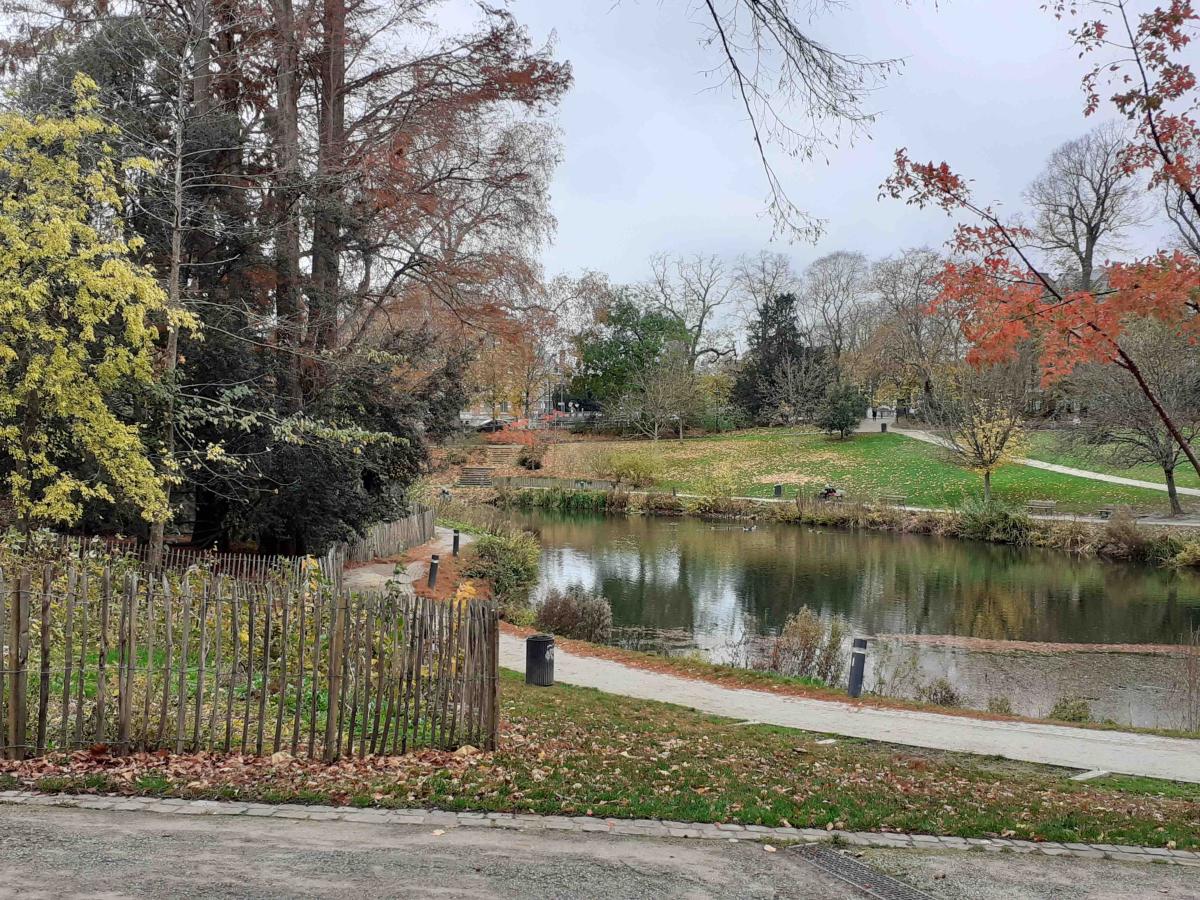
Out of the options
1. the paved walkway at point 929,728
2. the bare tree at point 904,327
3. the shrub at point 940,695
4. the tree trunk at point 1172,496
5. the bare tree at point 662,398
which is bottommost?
the shrub at point 940,695

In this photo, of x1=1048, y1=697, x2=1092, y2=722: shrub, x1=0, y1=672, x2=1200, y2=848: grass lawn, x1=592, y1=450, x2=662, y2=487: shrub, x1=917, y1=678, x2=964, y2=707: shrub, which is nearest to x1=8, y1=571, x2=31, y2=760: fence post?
x1=0, y1=672, x2=1200, y2=848: grass lawn

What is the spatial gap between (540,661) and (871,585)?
15468 millimetres

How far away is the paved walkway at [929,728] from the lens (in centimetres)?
941

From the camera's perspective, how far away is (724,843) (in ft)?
18.4

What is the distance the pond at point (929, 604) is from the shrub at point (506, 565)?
631 millimetres

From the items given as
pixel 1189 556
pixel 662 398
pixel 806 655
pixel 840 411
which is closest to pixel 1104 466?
pixel 1189 556

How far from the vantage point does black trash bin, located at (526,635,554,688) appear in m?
12.0

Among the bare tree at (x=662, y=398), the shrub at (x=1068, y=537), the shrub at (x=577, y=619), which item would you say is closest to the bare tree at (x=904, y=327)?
the bare tree at (x=662, y=398)

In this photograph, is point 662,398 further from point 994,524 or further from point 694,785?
point 694,785

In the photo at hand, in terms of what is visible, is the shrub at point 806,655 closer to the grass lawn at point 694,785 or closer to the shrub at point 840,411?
the grass lawn at point 694,785

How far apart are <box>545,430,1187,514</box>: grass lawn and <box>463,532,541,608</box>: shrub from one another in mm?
18797

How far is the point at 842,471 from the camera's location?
160 ft

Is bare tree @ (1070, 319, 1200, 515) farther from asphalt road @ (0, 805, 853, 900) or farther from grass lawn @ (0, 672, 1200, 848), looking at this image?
asphalt road @ (0, 805, 853, 900)

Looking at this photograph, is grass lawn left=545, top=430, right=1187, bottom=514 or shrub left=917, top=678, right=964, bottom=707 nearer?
shrub left=917, top=678, right=964, bottom=707
